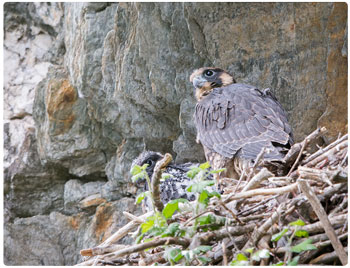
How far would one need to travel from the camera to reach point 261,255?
208 centimetres

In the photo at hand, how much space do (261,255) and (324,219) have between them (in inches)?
10.0

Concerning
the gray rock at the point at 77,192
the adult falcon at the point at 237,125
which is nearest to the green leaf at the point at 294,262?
the adult falcon at the point at 237,125

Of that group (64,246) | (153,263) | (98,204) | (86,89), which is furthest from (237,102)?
(64,246)

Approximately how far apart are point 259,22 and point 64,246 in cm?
331

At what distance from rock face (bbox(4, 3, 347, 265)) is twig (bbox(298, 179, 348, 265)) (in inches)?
98.8

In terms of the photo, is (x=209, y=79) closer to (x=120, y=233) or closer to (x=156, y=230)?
(x=120, y=233)

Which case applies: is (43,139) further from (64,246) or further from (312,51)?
(312,51)

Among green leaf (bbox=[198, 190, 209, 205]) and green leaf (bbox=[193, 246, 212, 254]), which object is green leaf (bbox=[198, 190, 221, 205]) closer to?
green leaf (bbox=[198, 190, 209, 205])

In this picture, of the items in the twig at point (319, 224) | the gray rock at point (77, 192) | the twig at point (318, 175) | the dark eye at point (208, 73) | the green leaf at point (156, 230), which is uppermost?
the dark eye at point (208, 73)

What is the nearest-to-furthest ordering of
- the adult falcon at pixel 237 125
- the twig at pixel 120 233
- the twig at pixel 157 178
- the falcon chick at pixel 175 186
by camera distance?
the twig at pixel 157 178
the twig at pixel 120 233
the adult falcon at pixel 237 125
the falcon chick at pixel 175 186

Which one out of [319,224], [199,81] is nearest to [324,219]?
[319,224]

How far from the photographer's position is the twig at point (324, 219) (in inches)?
79.7

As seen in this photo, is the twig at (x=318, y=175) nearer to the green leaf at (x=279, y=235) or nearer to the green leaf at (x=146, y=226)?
the green leaf at (x=279, y=235)

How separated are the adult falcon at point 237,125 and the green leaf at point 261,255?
1140 mm
